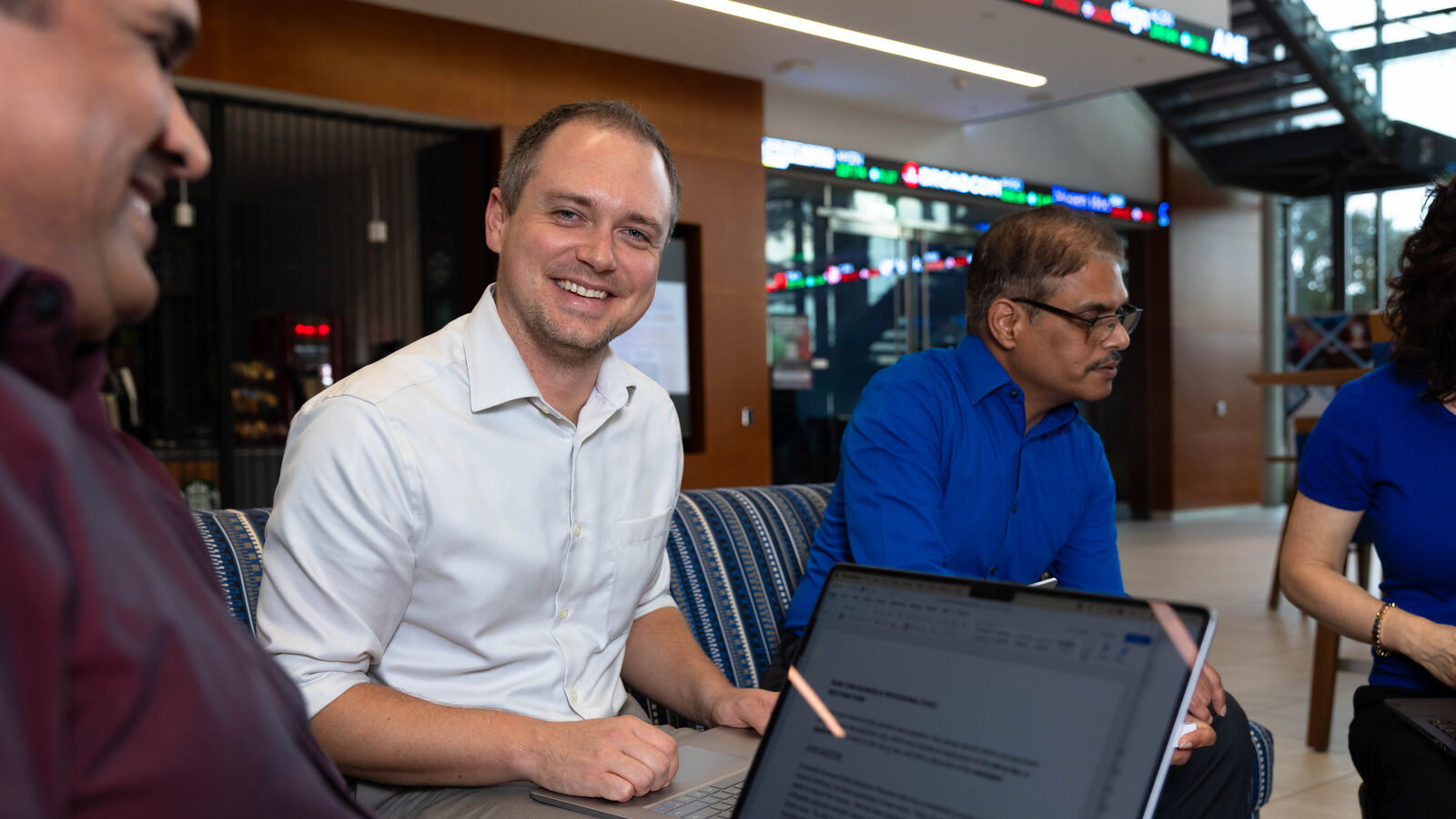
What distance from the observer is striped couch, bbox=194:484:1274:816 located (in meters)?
1.98

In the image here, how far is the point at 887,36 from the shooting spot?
22.5 feet

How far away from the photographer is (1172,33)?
7.06 metres

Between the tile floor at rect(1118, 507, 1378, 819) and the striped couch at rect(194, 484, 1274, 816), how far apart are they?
1335 millimetres

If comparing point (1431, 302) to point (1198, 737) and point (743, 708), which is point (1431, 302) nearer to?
point (1198, 737)

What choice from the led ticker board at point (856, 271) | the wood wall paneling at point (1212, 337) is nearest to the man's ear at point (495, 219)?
the led ticker board at point (856, 271)

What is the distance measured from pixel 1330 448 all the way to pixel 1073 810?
1340 millimetres

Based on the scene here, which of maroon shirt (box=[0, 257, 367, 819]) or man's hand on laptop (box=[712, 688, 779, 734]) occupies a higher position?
maroon shirt (box=[0, 257, 367, 819])

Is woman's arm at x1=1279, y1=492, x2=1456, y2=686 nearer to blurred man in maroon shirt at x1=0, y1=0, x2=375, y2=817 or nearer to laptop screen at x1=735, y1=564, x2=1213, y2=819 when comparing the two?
laptop screen at x1=735, y1=564, x2=1213, y2=819

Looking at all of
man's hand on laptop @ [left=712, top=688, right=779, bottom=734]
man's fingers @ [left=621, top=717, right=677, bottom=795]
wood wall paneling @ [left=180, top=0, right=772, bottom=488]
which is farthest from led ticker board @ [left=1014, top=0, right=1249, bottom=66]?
man's fingers @ [left=621, top=717, right=677, bottom=795]

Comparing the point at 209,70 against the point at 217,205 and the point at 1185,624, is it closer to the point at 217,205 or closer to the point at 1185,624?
the point at 217,205

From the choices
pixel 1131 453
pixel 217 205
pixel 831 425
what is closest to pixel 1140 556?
pixel 831 425

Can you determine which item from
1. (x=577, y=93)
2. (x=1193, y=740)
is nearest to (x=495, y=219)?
(x=1193, y=740)

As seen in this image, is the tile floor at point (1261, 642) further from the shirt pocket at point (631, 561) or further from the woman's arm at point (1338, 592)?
the shirt pocket at point (631, 561)

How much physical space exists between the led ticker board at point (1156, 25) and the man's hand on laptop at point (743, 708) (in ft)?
18.4
